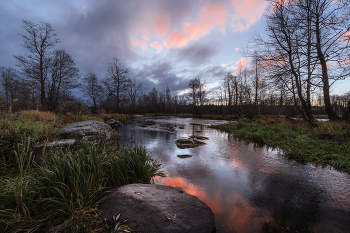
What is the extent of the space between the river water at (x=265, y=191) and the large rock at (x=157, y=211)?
40 centimetres

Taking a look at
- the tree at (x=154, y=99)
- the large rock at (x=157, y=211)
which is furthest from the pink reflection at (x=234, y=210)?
the tree at (x=154, y=99)

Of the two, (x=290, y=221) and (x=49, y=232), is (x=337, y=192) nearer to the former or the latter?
(x=290, y=221)

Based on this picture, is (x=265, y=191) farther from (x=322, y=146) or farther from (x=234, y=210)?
(x=322, y=146)

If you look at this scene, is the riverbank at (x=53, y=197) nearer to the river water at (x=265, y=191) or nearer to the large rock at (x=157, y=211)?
the large rock at (x=157, y=211)

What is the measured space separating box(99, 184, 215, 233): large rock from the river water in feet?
1.33

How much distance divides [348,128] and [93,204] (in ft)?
34.8

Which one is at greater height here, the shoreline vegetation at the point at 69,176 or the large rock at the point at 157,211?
the shoreline vegetation at the point at 69,176

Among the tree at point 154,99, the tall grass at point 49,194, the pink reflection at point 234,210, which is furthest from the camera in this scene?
the tree at point 154,99

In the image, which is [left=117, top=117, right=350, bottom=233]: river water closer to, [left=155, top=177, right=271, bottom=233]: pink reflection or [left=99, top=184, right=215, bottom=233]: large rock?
[left=155, top=177, right=271, bottom=233]: pink reflection

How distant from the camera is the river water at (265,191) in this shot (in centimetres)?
230

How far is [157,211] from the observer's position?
199cm

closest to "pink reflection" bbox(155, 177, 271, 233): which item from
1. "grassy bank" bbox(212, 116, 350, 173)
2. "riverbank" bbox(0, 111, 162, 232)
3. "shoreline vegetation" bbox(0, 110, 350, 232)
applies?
"shoreline vegetation" bbox(0, 110, 350, 232)

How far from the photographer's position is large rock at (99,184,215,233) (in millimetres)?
1826

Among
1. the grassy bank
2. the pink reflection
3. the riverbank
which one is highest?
the riverbank
